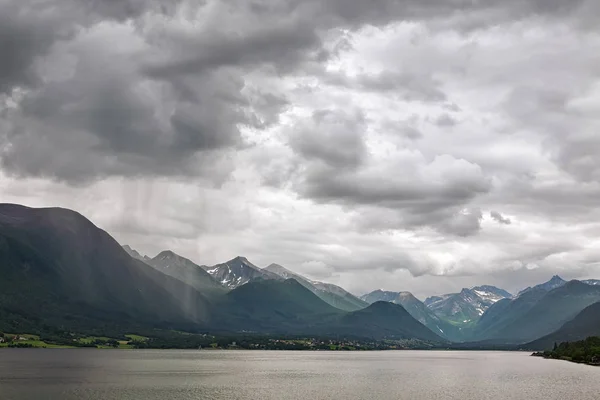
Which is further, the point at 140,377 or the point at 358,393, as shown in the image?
the point at 140,377

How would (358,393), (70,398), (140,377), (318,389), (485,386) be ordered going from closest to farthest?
(70,398)
(358,393)
(318,389)
(485,386)
(140,377)

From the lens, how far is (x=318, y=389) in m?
164

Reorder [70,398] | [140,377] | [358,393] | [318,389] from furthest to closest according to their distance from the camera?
[140,377] < [318,389] < [358,393] < [70,398]

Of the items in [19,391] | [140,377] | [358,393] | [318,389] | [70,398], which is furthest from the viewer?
[140,377]

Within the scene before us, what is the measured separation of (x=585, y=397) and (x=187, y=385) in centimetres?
10550

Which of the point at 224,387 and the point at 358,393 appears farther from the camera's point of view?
the point at 224,387

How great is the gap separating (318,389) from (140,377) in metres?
64.1

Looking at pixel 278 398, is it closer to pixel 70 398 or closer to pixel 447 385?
pixel 70 398

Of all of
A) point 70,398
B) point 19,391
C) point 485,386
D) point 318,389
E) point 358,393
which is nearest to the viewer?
point 70,398

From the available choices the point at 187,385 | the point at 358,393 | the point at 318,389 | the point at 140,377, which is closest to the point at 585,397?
the point at 358,393

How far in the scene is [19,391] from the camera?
14250 cm

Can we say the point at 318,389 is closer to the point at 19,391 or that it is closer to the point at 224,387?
the point at 224,387

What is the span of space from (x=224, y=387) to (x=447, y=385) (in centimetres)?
6932

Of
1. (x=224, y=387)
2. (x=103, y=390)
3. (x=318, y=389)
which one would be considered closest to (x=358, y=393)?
(x=318, y=389)
